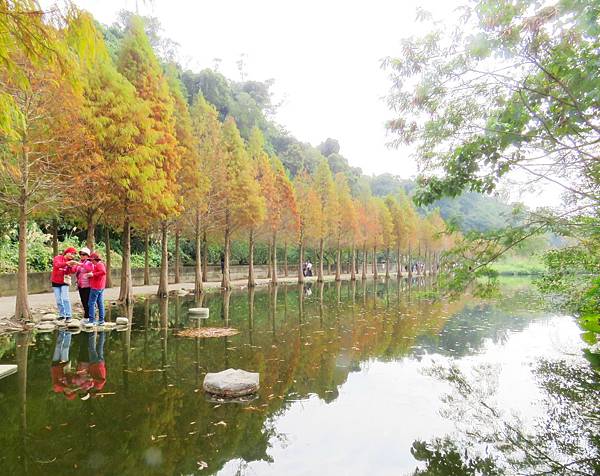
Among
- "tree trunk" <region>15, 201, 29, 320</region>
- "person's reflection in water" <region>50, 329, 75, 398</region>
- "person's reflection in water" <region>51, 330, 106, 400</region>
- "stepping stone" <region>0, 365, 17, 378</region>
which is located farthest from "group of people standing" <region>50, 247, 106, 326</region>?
"stepping stone" <region>0, 365, 17, 378</region>

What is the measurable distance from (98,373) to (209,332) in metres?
4.27

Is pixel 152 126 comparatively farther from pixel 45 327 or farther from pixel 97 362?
pixel 97 362

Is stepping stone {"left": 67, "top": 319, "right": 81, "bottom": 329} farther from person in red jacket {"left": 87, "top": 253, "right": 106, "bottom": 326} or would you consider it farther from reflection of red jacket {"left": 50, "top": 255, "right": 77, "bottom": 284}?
reflection of red jacket {"left": 50, "top": 255, "right": 77, "bottom": 284}

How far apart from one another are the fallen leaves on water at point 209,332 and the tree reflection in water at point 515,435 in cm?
573

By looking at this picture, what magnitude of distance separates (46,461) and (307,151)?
60.2 metres

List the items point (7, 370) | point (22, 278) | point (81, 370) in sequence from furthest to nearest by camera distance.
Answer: point (22, 278) < point (81, 370) < point (7, 370)

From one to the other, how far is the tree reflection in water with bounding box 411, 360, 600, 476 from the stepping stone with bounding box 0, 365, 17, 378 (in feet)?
21.6

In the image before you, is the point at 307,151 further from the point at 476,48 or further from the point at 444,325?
the point at 476,48

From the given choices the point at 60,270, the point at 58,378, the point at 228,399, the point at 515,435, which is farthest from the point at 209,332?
the point at 515,435

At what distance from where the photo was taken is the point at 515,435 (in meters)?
5.27

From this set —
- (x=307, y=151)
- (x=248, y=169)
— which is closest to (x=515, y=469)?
(x=248, y=169)

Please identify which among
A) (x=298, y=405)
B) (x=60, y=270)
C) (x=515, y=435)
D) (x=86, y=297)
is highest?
(x=60, y=270)

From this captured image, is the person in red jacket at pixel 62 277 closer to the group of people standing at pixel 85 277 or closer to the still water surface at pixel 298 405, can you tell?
the group of people standing at pixel 85 277

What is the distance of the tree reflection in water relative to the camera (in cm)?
446
